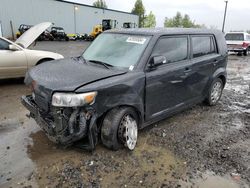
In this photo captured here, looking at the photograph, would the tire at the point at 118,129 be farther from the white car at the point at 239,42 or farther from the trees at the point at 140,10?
the trees at the point at 140,10

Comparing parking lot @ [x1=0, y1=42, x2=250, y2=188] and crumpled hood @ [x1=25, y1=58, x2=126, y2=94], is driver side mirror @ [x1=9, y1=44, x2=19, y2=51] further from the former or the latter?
crumpled hood @ [x1=25, y1=58, x2=126, y2=94]

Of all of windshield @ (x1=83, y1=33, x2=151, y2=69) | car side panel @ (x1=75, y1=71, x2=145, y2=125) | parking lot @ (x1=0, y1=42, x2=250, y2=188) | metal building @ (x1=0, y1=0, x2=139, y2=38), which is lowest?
parking lot @ (x1=0, y1=42, x2=250, y2=188)

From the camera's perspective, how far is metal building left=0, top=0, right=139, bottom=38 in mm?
29922

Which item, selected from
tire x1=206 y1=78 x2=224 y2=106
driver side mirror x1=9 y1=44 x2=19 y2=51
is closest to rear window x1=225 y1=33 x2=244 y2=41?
tire x1=206 y1=78 x2=224 y2=106

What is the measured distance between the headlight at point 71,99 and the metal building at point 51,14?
2982cm

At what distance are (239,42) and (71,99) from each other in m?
17.7

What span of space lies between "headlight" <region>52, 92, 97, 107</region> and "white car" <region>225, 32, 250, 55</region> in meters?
17.1

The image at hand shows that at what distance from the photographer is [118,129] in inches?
129

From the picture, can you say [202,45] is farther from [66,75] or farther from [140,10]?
[140,10]

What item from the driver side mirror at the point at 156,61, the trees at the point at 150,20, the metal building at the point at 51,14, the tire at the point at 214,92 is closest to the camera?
the driver side mirror at the point at 156,61

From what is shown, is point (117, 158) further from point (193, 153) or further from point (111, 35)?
point (111, 35)

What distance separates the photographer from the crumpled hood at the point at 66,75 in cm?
298

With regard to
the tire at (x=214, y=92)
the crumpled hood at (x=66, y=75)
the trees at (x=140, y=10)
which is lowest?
the tire at (x=214, y=92)

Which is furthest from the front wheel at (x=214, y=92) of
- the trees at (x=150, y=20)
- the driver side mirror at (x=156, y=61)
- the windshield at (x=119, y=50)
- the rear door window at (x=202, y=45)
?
the trees at (x=150, y=20)
